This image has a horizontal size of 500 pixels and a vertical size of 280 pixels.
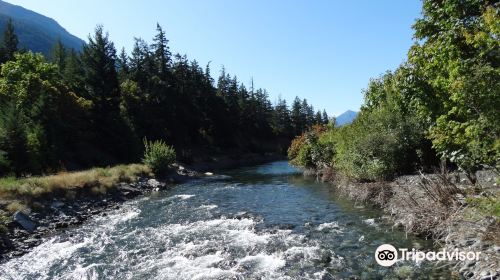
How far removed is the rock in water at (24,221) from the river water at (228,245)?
168 centimetres

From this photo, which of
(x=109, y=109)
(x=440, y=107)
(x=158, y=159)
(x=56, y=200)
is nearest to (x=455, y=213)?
(x=440, y=107)

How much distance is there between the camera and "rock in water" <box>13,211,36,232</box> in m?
17.2

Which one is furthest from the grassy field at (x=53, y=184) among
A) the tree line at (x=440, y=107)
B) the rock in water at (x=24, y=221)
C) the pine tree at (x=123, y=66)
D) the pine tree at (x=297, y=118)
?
the pine tree at (x=297, y=118)

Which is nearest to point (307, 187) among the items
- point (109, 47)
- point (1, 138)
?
point (1, 138)

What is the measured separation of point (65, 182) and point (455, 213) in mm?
22634

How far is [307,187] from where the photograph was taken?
28.6 metres

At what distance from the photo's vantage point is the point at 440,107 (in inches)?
631

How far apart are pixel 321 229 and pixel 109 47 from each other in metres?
50.6

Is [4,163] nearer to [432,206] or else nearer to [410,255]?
[410,255]

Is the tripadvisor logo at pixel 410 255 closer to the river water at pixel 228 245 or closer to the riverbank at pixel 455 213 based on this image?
the riverbank at pixel 455 213

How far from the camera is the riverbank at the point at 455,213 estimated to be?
8727mm

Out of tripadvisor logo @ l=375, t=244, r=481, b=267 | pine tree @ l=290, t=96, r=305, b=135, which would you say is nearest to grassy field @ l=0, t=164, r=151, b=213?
tripadvisor logo @ l=375, t=244, r=481, b=267

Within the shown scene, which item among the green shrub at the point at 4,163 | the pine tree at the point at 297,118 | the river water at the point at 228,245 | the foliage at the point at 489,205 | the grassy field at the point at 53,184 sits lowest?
the river water at the point at 228,245

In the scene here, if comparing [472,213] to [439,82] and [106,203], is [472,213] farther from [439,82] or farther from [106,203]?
[106,203]
